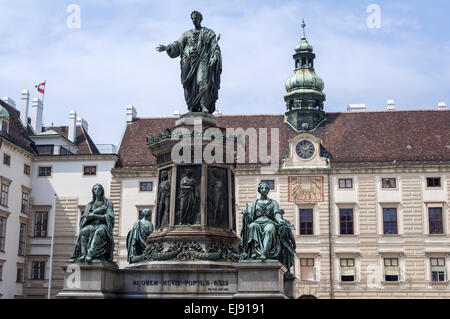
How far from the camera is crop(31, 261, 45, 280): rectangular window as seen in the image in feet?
165

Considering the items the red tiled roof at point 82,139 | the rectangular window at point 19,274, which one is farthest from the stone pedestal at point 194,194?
the red tiled roof at point 82,139

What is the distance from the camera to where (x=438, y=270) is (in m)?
47.0

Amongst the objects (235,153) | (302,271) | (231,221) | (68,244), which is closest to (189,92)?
(235,153)

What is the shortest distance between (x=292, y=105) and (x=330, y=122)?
3333 millimetres

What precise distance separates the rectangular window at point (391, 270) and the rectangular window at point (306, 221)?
18.6 ft

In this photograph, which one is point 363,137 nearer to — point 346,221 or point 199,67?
point 346,221

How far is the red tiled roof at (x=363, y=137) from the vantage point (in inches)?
1945

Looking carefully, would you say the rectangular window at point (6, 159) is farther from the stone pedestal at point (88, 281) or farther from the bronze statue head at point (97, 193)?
the stone pedestal at point (88, 281)

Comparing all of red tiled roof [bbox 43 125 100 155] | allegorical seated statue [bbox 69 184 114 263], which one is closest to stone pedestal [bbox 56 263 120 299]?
allegorical seated statue [bbox 69 184 114 263]

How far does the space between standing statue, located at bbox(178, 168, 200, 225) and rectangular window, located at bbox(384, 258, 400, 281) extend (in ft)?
114

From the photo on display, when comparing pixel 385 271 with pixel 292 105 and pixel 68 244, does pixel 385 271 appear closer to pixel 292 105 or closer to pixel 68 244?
pixel 292 105

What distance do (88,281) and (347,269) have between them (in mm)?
35998

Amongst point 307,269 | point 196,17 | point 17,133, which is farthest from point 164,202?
point 17,133

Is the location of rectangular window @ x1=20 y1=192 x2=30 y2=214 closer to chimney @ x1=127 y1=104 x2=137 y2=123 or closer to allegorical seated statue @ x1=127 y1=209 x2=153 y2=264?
chimney @ x1=127 y1=104 x2=137 y2=123
